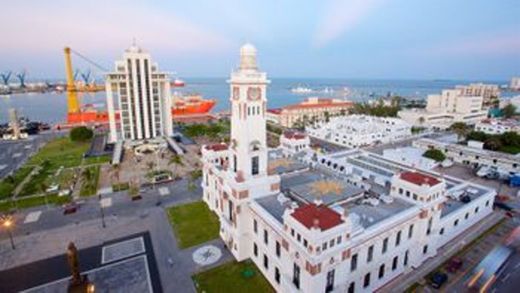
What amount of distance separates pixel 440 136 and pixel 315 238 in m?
103

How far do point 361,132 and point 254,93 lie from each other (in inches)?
3100

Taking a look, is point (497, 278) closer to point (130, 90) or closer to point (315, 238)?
point (315, 238)

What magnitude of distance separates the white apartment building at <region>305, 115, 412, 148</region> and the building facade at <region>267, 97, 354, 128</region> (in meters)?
26.9

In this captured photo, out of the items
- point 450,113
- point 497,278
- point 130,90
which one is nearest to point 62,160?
point 130,90

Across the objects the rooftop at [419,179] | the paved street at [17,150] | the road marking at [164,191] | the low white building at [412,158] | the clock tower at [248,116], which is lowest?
the road marking at [164,191]

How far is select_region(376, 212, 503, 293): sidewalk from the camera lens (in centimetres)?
3397

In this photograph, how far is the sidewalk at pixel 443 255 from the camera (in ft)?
111

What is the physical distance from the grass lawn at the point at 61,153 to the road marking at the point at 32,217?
2934 cm

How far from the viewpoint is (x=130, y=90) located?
3723 inches

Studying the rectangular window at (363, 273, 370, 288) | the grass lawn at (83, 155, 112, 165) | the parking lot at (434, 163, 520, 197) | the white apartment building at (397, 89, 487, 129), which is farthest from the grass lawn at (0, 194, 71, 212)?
the white apartment building at (397, 89, 487, 129)

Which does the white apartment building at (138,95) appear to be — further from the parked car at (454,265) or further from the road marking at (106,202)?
Answer: the parked car at (454,265)

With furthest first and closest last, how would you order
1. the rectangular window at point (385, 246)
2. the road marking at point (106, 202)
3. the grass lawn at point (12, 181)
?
the grass lawn at point (12, 181), the road marking at point (106, 202), the rectangular window at point (385, 246)

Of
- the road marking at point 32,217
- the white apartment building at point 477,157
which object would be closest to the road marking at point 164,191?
the road marking at point 32,217

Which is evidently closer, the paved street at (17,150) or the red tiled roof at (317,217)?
the red tiled roof at (317,217)
